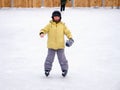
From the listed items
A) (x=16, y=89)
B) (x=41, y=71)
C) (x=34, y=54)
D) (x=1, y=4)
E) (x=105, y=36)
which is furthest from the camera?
(x=1, y=4)

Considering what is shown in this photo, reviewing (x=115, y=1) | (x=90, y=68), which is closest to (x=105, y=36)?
(x=90, y=68)

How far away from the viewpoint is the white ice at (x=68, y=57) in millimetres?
6594

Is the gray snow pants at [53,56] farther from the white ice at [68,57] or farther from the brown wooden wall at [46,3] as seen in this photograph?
the brown wooden wall at [46,3]

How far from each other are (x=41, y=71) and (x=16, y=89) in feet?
4.49

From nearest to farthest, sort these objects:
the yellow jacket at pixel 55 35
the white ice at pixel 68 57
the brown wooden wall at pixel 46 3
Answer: the white ice at pixel 68 57 < the yellow jacket at pixel 55 35 < the brown wooden wall at pixel 46 3

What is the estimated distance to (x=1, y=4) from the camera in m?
21.5

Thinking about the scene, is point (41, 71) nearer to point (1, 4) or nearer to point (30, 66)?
point (30, 66)

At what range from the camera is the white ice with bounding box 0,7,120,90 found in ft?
21.6

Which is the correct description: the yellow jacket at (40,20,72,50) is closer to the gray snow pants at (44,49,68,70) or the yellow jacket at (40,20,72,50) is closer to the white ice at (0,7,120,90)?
the gray snow pants at (44,49,68,70)

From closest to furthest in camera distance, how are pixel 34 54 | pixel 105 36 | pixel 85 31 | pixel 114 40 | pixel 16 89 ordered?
pixel 16 89
pixel 34 54
pixel 114 40
pixel 105 36
pixel 85 31

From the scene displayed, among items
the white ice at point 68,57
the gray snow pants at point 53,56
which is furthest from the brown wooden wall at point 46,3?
the gray snow pants at point 53,56

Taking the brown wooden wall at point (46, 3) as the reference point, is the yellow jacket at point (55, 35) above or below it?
above

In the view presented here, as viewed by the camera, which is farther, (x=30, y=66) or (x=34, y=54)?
(x=34, y=54)

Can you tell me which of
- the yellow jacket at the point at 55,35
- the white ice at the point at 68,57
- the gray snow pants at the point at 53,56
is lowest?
the white ice at the point at 68,57
